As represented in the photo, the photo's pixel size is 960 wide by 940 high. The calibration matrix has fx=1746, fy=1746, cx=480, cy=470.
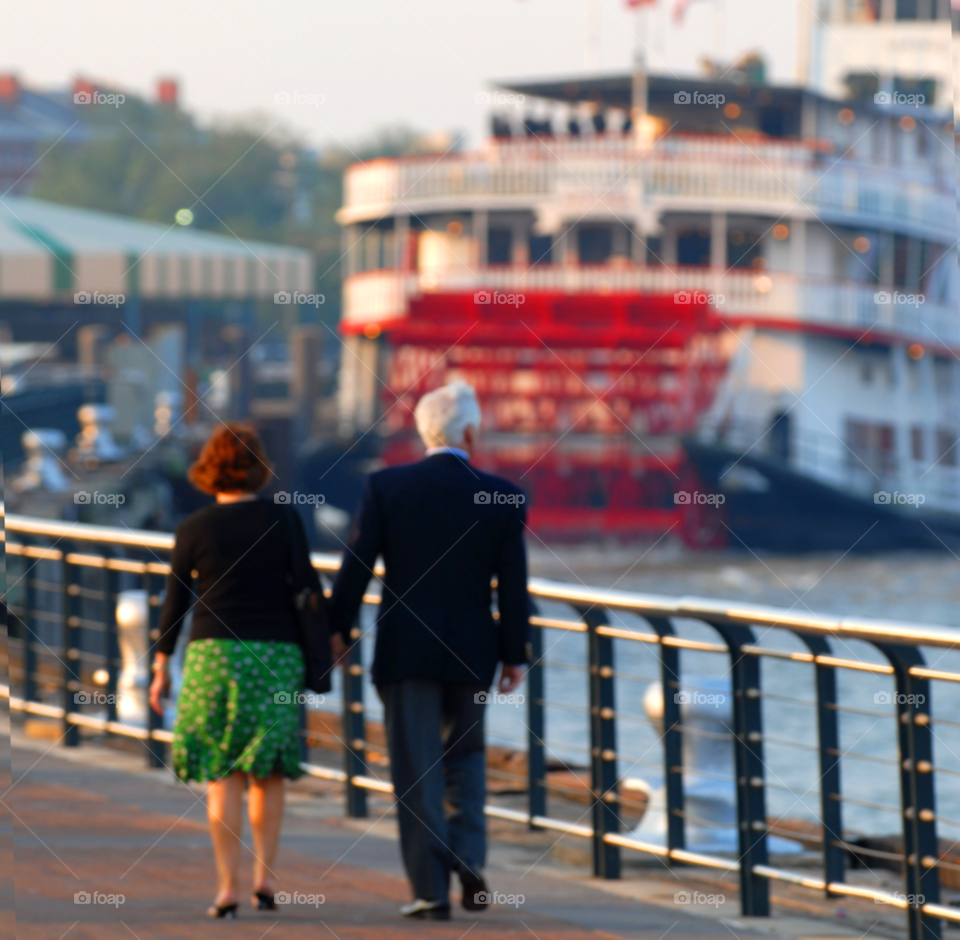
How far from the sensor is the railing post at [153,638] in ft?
20.8

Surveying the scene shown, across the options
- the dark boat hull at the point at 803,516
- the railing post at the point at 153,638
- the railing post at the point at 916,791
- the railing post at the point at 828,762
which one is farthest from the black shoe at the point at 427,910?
the dark boat hull at the point at 803,516

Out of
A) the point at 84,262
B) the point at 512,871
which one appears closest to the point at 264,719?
the point at 512,871

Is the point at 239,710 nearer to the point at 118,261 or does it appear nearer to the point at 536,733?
the point at 536,733

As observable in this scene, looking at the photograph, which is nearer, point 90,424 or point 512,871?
point 512,871

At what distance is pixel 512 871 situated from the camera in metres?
4.68

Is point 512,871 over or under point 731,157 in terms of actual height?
under

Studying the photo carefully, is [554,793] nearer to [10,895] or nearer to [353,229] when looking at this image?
[10,895]

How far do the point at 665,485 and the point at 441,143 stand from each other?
21.0 m

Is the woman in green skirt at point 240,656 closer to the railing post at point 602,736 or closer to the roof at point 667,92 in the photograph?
the railing post at point 602,736

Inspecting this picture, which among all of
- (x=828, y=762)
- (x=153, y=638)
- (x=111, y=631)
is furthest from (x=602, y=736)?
(x=111, y=631)

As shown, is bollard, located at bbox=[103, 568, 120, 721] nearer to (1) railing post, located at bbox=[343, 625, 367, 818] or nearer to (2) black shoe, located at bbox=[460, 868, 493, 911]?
(1) railing post, located at bbox=[343, 625, 367, 818]

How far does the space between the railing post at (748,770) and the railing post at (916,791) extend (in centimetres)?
48

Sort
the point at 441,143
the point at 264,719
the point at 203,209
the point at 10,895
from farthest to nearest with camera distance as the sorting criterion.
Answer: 1. the point at 203,209
2. the point at 441,143
3. the point at 264,719
4. the point at 10,895

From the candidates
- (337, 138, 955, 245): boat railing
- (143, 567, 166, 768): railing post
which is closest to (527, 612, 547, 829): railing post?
(143, 567, 166, 768): railing post
